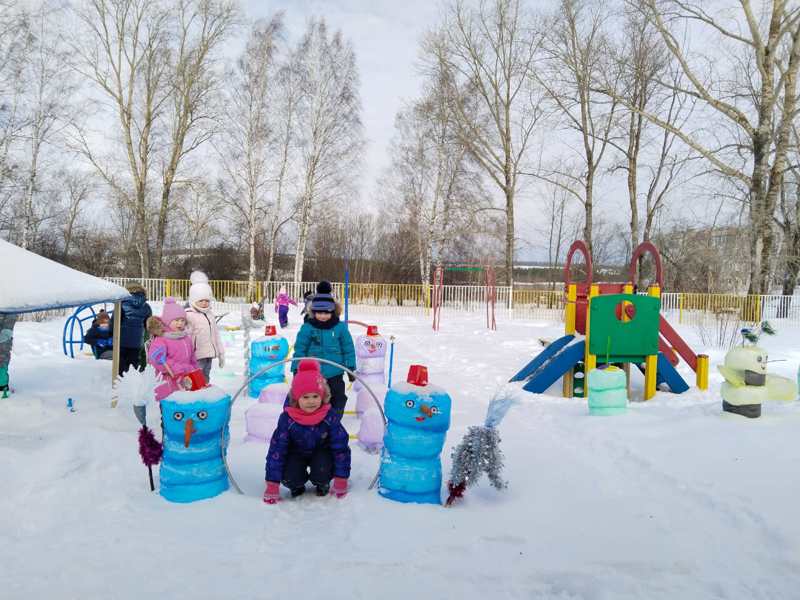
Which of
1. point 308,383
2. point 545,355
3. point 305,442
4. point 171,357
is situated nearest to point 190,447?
point 305,442

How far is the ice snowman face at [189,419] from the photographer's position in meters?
3.81

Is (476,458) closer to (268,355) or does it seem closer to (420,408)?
(420,408)

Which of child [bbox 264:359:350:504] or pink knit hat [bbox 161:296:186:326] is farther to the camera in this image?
pink knit hat [bbox 161:296:186:326]

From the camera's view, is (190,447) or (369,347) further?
(369,347)

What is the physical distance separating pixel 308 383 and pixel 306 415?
0.22 meters

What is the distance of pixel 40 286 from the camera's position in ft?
18.4

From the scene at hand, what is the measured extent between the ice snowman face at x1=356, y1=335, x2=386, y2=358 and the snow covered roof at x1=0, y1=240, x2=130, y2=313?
2959mm

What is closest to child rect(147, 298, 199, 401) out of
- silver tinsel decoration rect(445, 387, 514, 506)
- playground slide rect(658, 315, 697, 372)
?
silver tinsel decoration rect(445, 387, 514, 506)

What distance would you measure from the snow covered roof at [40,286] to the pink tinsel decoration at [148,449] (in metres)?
2.30

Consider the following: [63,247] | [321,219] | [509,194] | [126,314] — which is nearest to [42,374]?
[126,314]

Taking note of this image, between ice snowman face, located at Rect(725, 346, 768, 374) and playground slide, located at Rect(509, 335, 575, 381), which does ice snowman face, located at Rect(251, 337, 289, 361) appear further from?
ice snowman face, located at Rect(725, 346, 768, 374)

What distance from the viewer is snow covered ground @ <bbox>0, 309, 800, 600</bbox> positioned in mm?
2854

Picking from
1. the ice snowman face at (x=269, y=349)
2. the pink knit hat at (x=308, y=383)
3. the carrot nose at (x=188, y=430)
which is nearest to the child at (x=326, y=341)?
the pink knit hat at (x=308, y=383)

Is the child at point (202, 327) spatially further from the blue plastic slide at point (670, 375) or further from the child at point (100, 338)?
the blue plastic slide at point (670, 375)
